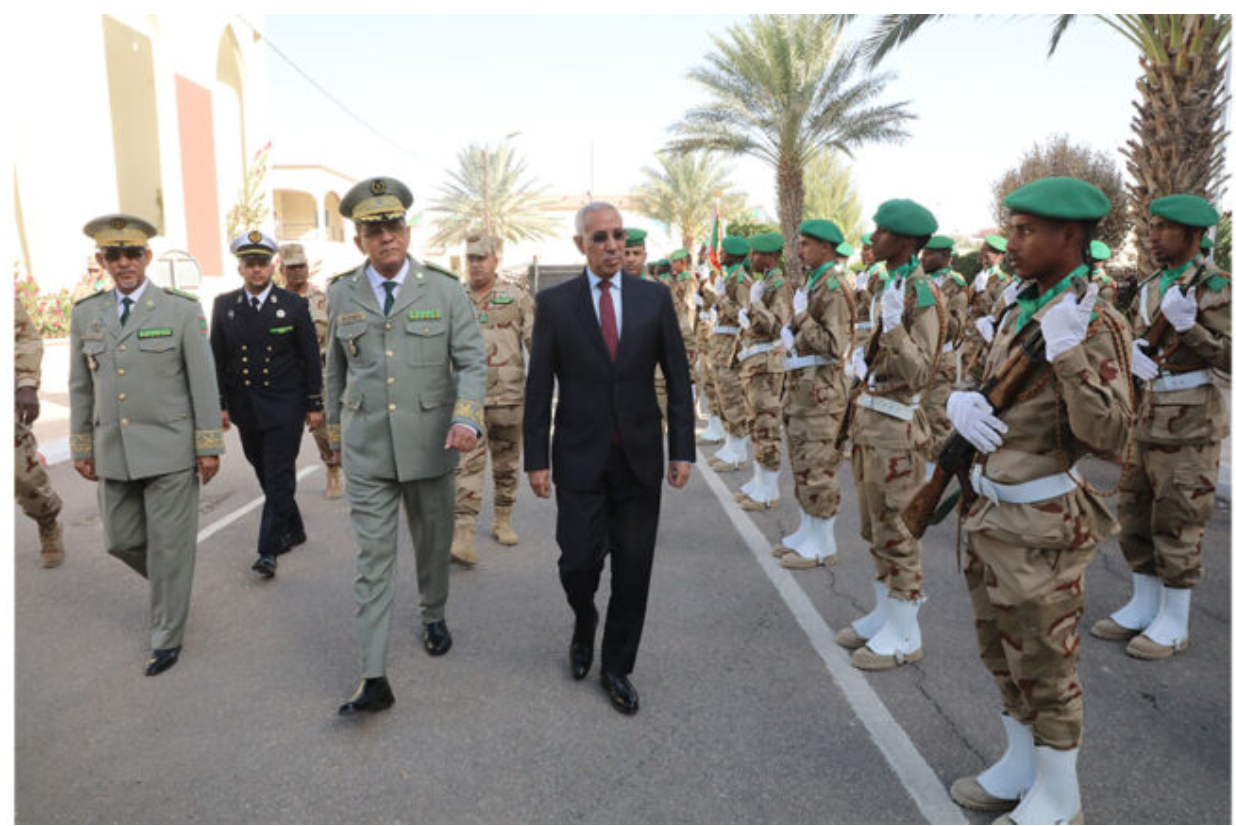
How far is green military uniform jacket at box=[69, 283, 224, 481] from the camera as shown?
4133mm

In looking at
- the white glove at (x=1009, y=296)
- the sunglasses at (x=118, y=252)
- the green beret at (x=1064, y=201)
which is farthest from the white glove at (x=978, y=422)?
the sunglasses at (x=118, y=252)

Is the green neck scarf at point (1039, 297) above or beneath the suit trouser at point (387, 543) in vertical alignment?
above

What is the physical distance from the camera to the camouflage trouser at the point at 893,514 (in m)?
4.06

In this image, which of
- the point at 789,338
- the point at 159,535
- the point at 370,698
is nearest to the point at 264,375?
the point at 159,535

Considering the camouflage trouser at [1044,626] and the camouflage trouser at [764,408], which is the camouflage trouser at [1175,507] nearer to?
the camouflage trouser at [1044,626]

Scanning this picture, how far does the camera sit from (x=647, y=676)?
395 centimetres

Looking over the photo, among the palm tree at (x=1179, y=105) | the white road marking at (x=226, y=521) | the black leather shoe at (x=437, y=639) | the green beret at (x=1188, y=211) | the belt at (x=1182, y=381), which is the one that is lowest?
the white road marking at (x=226, y=521)

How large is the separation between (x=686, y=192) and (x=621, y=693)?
125 ft

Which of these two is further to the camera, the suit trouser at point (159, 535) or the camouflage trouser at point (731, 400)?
the camouflage trouser at point (731, 400)

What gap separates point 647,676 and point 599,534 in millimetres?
794

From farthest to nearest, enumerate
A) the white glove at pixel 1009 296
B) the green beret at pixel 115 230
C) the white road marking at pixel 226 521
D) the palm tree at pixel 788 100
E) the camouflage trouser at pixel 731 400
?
1. the palm tree at pixel 788 100
2. the camouflage trouser at pixel 731 400
3. the white road marking at pixel 226 521
4. the green beret at pixel 115 230
5. the white glove at pixel 1009 296

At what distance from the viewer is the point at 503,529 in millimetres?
6258

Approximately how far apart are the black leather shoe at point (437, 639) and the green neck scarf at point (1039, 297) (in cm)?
306

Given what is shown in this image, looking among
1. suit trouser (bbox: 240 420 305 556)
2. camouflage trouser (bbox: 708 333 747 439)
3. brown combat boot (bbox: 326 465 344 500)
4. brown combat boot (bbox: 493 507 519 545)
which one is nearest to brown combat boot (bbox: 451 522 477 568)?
brown combat boot (bbox: 493 507 519 545)
